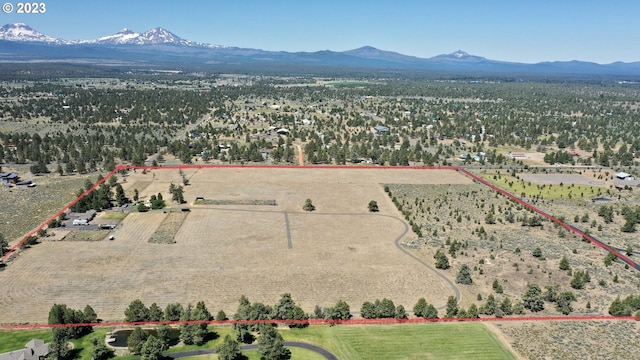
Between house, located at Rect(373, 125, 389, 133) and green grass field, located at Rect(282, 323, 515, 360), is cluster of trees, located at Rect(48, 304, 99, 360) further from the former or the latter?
house, located at Rect(373, 125, 389, 133)

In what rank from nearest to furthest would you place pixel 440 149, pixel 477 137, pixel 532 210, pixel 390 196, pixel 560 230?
pixel 560 230 < pixel 532 210 < pixel 390 196 < pixel 440 149 < pixel 477 137

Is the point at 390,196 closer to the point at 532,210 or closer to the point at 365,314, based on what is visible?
the point at 532,210

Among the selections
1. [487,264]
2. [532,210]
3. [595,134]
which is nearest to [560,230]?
[532,210]

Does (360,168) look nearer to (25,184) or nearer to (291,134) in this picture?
(291,134)

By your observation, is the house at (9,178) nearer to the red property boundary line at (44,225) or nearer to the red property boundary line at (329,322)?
the red property boundary line at (44,225)

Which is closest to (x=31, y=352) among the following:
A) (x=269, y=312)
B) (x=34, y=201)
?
(x=269, y=312)

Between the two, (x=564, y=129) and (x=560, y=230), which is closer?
(x=560, y=230)
